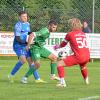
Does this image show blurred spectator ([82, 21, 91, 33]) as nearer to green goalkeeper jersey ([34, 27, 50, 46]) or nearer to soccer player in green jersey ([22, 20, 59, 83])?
soccer player in green jersey ([22, 20, 59, 83])

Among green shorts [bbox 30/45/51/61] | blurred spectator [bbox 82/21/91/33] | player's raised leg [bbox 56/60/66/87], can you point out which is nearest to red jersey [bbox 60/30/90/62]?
player's raised leg [bbox 56/60/66/87]

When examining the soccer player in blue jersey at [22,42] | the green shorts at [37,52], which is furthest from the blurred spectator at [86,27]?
the green shorts at [37,52]

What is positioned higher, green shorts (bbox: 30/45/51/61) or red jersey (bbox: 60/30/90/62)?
red jersey (bbox: 60/30/90/62)

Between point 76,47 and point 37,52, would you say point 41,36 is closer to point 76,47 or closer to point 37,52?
point 37,52

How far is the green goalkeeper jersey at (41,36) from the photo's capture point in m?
13.9

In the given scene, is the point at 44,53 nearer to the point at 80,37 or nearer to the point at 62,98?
the point at 80,37

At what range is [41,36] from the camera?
14.0 metres

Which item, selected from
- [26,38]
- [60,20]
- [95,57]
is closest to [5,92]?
[26,38]

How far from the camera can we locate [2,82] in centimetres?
1416

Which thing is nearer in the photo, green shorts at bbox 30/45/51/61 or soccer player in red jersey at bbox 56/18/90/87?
soccer player in red jersey at bbox 56/18/90/87

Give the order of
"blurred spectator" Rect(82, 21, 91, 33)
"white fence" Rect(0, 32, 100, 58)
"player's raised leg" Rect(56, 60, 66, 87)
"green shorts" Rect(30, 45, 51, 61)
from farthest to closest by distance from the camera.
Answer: "blurred spectator" Rect(82, 21, 91, 33) < "white fence" Rect(0, 32, 100, 58) < "green shorts" Rect(30, 45, 51, 61) < "player's raised leg" Rect(56, 60, 66, 87)

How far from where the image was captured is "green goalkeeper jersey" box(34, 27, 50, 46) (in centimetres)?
1387

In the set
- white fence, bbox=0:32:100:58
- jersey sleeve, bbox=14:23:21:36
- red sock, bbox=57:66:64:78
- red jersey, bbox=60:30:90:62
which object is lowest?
white fence, bbox=0:32:100:58

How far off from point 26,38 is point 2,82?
1.39m
